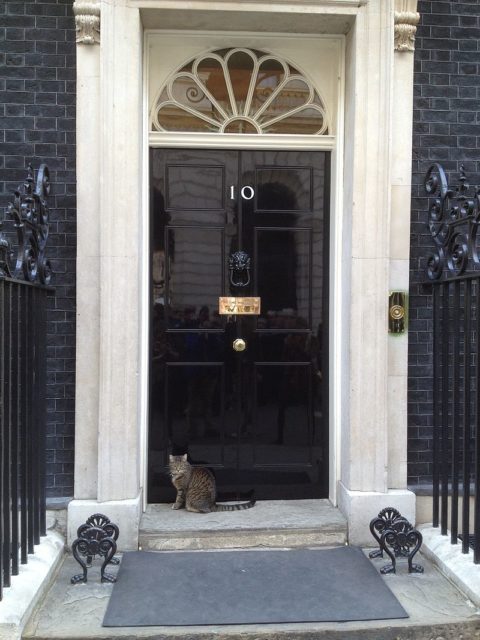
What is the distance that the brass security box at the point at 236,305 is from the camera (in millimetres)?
4789

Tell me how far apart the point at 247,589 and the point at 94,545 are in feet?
3.34

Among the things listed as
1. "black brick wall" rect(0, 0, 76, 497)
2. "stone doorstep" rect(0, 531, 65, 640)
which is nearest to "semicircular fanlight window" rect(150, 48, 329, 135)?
"black brick wall" rect(0, 0, 76, 497)

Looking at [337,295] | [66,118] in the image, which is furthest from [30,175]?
[337,295]

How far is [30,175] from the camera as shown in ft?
12.6

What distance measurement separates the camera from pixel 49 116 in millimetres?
4477

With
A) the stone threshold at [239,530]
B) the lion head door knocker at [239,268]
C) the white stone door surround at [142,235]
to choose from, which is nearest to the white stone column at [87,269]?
the white stone door surround at [142,235]

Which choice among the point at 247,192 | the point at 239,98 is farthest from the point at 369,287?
the point at 239,98

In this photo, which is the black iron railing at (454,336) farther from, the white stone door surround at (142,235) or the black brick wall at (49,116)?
the black brick wall at (49,116)

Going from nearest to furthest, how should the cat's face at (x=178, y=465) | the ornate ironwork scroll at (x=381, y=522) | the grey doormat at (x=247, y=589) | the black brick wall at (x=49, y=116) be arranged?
the grey doormat at (x=247, y=589)
the ornate ironwork scroll at (x=381, y=522)
the black brick wall at (x=49, y=116)
the cat's face at (x=178, y=465)

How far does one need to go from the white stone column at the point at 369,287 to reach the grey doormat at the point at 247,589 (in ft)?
1.65

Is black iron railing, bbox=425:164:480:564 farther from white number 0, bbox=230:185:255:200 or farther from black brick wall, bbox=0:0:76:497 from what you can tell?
black brick wall, bbox=0:0:76:497

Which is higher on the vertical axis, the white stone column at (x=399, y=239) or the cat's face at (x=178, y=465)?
the white stone column at (x=399, y=239)

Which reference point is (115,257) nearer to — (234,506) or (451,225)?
(234,506)

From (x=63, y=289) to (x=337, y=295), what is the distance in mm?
2101
